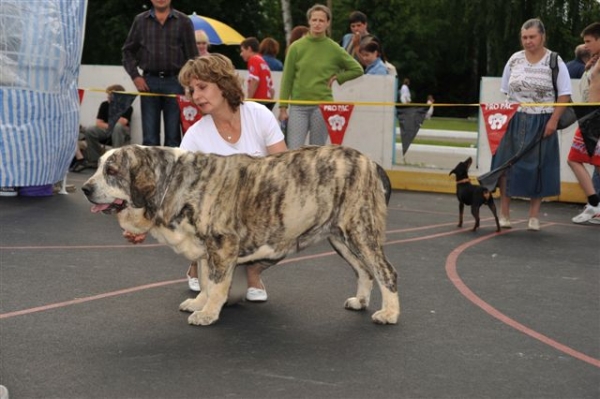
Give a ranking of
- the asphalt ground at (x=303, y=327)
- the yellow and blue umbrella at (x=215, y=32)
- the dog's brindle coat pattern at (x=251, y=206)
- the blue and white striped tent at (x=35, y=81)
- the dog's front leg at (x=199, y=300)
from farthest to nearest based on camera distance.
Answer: the yellow and blue umbrella at (x=215, y=32)
the blue and white striped tent at (x=35, y=81)
the dog's front leg at (x=199, y=300)
the dog's brindle coat pattern at (x=251, y=206)
the asphalt ground at (x=303, y=327)

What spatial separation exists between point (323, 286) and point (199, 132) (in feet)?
5.13

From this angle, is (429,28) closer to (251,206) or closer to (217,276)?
(251,206)

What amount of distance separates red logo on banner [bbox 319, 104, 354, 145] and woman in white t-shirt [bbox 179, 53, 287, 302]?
18.8 ft

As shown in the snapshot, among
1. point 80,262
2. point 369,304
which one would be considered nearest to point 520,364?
point 369,304

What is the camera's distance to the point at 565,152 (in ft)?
43.5

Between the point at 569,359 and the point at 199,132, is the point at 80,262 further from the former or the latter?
the point at 569,359

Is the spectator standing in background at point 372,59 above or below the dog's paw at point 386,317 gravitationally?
above

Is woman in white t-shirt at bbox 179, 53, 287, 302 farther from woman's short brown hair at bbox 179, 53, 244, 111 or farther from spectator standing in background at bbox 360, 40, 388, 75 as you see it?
spectator standing in background at bbox 360, 40, 388, 75

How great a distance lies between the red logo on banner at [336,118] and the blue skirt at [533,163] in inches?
106

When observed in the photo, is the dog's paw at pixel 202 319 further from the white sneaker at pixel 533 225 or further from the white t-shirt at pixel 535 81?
the white t-shirt at pixel 535 81

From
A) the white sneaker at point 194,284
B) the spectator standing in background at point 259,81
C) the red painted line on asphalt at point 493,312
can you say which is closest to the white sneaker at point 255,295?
the white sneaker at point 194,284

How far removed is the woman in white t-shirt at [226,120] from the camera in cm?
649

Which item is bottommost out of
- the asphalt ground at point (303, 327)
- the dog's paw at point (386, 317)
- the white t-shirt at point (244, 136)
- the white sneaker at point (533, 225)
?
the white sneaker at point (533, 225)

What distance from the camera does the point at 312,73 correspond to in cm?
1193
